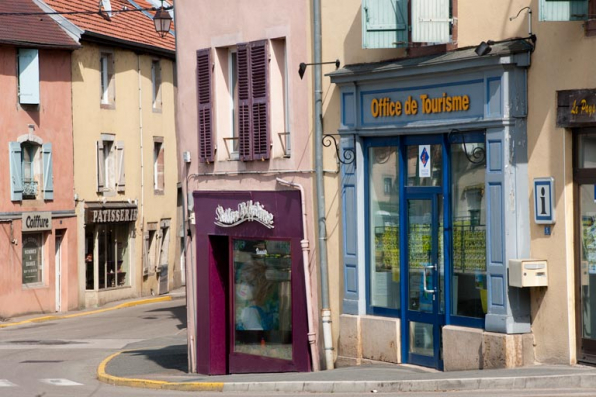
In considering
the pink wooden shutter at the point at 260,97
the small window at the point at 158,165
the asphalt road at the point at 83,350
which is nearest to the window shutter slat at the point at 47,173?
the asphalt road at the point at 83,350

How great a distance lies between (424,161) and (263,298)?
15.7 ft

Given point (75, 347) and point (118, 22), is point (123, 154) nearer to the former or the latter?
point (118, 22)

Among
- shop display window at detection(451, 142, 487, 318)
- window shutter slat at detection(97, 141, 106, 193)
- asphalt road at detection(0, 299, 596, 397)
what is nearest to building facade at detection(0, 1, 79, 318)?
window shutter slat at detection(97, 141, 106, 193)

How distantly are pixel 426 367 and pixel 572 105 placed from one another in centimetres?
419

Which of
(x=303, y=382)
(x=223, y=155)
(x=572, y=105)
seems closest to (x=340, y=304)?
(x=303, y=382)

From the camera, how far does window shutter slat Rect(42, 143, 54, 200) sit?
38.2 meters

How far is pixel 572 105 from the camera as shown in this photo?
1282cm

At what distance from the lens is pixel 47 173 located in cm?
3825

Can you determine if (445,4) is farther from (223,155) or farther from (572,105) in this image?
(223,155)

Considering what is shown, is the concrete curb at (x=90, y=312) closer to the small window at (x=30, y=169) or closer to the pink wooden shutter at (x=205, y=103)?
the small window at (x=30, y=169)

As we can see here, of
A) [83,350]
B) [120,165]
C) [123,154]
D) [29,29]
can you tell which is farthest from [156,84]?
[83,350]

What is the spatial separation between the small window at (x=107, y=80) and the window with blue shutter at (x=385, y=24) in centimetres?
2689

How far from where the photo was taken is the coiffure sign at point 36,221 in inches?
1460

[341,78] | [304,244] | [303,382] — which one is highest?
[341,78]
